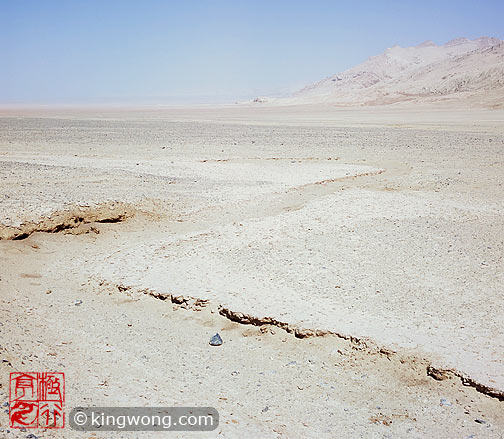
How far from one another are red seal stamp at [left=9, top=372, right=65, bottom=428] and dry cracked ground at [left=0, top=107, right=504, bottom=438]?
0.08 metres

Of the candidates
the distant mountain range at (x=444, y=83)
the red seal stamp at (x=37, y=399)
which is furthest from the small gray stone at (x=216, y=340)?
the distant mountain range at (x=444, y=83)

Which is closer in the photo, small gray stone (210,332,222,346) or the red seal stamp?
the red seal stamp

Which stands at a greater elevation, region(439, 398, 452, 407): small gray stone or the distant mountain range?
the distant mountain range

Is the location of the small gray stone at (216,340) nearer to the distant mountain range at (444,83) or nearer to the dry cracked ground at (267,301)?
the dry cracked ground at (267,301)

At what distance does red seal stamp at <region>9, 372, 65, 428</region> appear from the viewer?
11.5 feet

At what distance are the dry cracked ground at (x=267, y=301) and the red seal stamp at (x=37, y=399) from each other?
0.08m

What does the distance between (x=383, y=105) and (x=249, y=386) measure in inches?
2481

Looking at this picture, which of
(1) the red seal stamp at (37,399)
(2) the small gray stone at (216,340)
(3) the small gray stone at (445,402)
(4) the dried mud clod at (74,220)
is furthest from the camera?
(4) the dried mud clod at (74,220)

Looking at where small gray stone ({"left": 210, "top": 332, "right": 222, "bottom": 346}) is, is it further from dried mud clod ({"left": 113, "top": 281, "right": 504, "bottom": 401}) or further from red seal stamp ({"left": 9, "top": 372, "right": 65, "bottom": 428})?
red seal stamp ({"left": 9, "top": 372, "right": 65, "bottom": 428})

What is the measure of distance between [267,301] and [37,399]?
246 cm

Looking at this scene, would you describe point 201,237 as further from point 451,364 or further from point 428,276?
point 451,364

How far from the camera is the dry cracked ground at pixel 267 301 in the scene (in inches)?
151

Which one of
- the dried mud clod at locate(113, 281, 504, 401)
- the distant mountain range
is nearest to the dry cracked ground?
the dried mud clod at locate(113, 281, 504, 401)

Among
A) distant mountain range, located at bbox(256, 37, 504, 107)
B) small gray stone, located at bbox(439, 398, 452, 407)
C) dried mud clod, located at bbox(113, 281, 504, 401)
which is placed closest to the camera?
small gray stone, located at bbox(439, 398, 452, 407)
